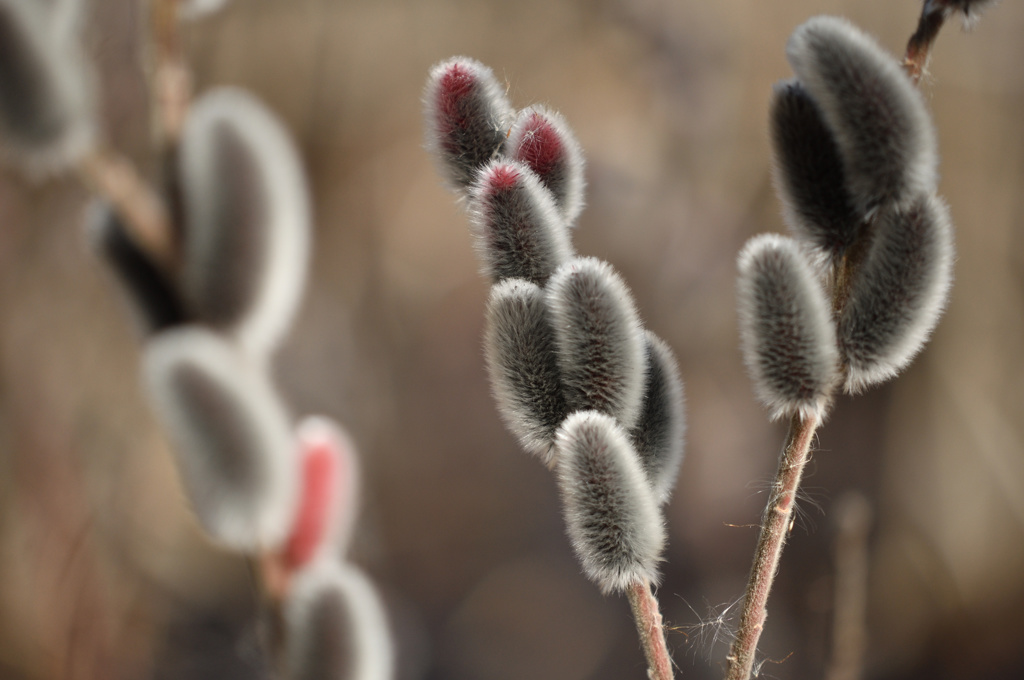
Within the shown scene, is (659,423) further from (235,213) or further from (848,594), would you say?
(848,594)

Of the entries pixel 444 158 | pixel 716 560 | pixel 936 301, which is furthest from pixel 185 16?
pixel 716 560

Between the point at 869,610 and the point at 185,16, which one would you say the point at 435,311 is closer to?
the point at 869,610

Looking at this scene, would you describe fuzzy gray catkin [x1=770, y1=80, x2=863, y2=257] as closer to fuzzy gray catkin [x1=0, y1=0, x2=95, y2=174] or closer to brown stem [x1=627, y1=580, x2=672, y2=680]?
brown stem [x1=627, y1=580, x2=672, y2=680]

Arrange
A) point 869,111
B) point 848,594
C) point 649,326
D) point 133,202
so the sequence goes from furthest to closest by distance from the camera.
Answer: point 649,326 → point 848,594 → point 133,202 → point 869,111

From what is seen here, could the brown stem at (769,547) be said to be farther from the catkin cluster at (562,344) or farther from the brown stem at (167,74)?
the brown stem at (167,74)

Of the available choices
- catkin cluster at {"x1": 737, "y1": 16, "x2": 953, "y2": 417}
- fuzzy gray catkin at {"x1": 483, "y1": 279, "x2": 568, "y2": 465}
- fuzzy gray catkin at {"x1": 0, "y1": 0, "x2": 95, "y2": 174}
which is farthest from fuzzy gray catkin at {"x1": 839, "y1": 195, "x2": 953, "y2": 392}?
fuzzy gray catkin at {"x1": 0, "y1": 0, "x2": 95, "y2": 174}

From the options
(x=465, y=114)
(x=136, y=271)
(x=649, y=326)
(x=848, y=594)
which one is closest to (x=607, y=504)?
(x=465, y=114)
